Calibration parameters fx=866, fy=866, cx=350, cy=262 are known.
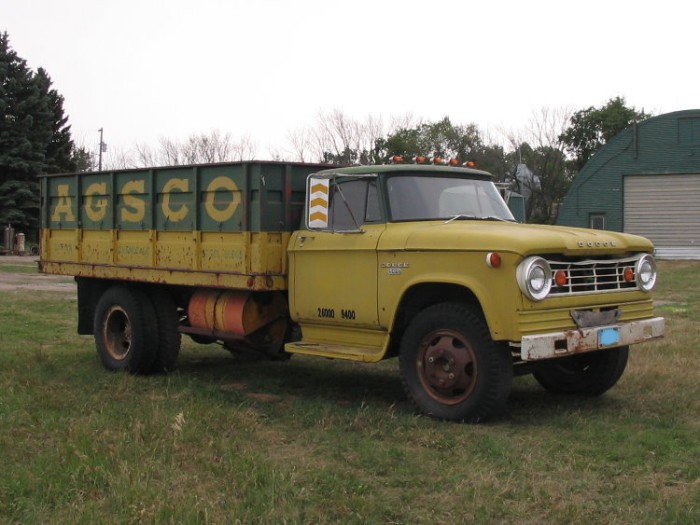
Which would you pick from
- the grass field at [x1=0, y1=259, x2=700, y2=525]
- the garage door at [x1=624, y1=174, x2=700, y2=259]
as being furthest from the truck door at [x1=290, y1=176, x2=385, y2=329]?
the garage door at [x1=624, y1=174, x2=700, y2=259]

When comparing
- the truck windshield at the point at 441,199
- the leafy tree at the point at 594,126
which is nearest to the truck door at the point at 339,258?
the truck windshield at the point at 441,199

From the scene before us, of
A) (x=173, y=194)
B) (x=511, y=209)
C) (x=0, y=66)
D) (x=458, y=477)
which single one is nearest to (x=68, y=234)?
(x=173, y=194)

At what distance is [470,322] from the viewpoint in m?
6.69

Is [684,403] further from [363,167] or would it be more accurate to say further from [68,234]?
→ [68,234]

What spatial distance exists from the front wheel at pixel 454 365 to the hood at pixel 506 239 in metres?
0.54

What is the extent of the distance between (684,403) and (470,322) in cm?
218

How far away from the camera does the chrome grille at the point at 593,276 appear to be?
263 inches

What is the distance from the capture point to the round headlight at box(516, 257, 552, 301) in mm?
6312

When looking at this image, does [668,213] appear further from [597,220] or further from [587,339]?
[587,339]

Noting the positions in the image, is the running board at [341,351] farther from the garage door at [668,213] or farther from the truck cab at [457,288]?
the garage door at [668,213]

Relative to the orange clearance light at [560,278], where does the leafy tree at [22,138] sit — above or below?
above

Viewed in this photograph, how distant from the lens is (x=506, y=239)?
643cm

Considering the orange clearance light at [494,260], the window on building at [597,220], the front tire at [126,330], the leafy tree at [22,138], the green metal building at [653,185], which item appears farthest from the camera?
the leafy tree at [22,138]

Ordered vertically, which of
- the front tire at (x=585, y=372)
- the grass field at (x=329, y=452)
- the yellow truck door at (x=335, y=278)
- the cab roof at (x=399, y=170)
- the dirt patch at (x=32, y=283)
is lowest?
A: the grass field at (x=329, y=452)
